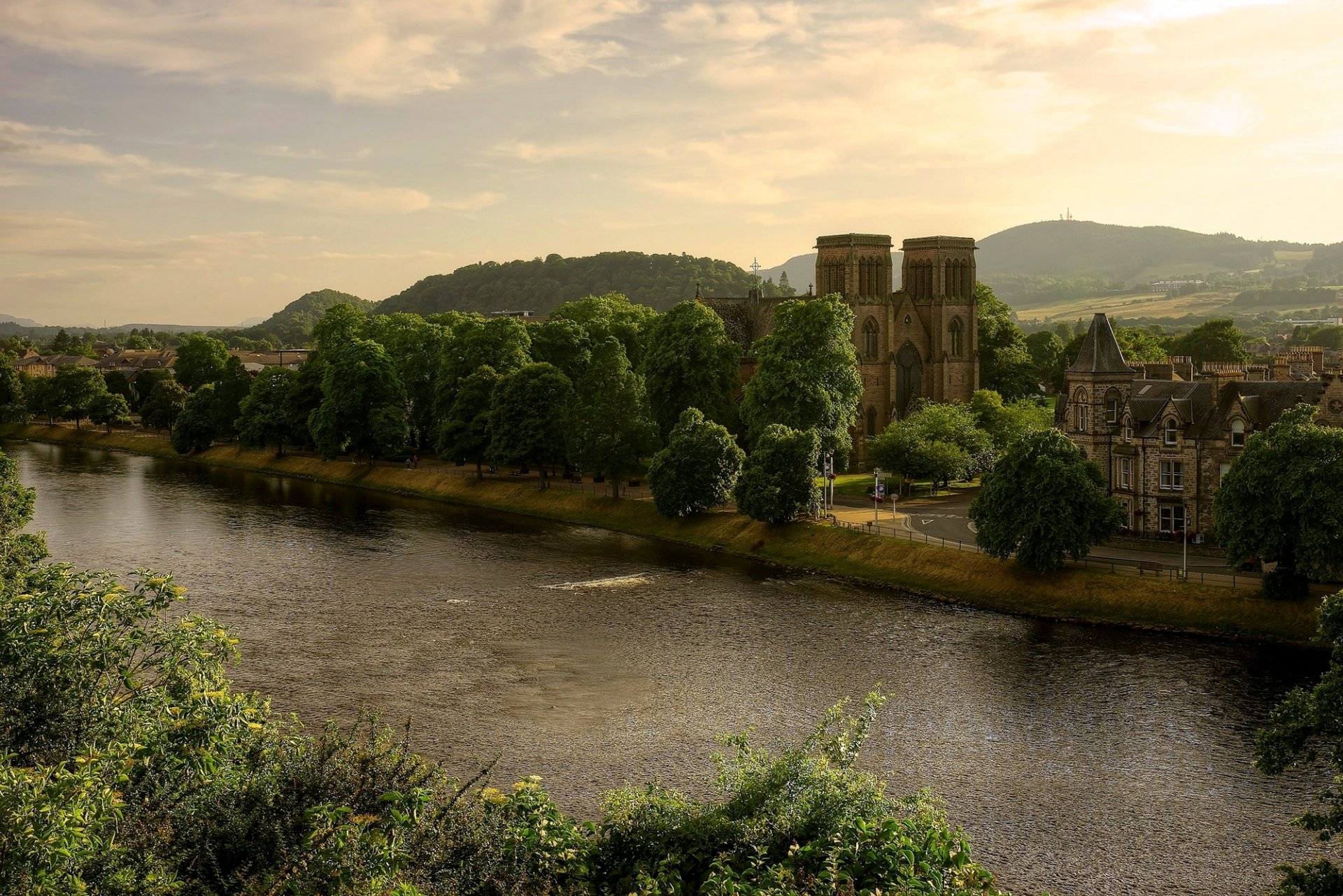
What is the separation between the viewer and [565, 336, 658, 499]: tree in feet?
283

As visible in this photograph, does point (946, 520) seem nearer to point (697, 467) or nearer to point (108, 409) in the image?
point (697, 467)

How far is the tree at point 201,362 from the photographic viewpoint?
155 m

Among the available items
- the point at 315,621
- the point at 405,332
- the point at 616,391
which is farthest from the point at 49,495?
the point at 315,621

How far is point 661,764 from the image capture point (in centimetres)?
3744

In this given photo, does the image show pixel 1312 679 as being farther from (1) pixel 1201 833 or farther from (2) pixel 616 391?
(2) pixel 616 391

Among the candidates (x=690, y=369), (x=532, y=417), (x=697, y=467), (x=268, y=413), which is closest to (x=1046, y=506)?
(x=697, y=467)

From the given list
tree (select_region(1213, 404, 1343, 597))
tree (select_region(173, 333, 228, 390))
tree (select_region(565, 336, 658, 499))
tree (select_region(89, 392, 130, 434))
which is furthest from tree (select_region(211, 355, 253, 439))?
tree (select_region(1213, 404, 1343, 597))

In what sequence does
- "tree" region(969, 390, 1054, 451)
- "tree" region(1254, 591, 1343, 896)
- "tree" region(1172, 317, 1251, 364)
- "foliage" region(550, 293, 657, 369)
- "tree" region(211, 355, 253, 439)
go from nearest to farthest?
"tree" region(1254, 591, 1343, 896) → "tree" region(969, 390, 1054, 451) → "foliage" region(550, 293, 657, 369) → "tree" region(1172, 317, 1251, 364) → "tree" region(211, 355, 253, 439)

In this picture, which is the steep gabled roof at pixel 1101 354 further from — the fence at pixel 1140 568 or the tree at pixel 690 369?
the tree at pixel 690 369

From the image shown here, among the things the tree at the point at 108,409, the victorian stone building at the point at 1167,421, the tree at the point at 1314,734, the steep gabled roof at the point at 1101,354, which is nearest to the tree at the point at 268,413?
the tree at the point at 108,409

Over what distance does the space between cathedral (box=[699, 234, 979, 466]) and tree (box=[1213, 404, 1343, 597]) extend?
54.0m

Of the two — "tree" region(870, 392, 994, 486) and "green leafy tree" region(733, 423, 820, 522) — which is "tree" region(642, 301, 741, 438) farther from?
"green leafy tree" region(733, 423, 820, 522)

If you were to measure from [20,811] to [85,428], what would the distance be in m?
156

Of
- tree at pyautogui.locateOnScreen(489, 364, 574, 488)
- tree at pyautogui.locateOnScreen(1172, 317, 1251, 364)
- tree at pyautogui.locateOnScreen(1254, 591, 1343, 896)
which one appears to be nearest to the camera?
tree at pyautogui.locateOnScreen(1254, 591, 1343, 896)
